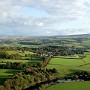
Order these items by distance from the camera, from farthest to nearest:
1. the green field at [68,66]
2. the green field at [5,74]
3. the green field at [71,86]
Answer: the green field at [68,66] < the green field at [5,74] < the green field at [71,86]

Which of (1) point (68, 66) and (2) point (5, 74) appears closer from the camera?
(2) point (5, 74)

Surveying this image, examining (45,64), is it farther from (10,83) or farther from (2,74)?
(10,83)

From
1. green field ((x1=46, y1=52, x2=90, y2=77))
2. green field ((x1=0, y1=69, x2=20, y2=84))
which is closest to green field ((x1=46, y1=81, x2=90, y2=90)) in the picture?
green field ((x1=46, y1=52, x2=90, y2=77))

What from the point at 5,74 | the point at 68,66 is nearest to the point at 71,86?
the point at 5,74

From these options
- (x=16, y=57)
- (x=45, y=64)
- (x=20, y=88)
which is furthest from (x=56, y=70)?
(x=16, y=57)

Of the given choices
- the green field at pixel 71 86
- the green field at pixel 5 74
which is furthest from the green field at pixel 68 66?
the green field at pixel 5 74

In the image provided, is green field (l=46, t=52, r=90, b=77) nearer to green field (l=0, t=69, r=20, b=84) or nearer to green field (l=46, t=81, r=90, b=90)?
green field (l=46, t=81, r=90, b=90)

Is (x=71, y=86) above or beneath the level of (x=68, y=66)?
beneath

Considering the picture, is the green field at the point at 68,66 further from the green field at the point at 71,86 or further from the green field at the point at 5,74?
the green field at the point at 5,74

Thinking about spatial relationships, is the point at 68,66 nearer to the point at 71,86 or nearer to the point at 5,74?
the point at 71,86

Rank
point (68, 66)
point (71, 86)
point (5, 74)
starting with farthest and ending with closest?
point (68, 66) < point (5, 74) < point (71, 86)

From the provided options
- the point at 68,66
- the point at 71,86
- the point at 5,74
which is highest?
the point at 68,66
